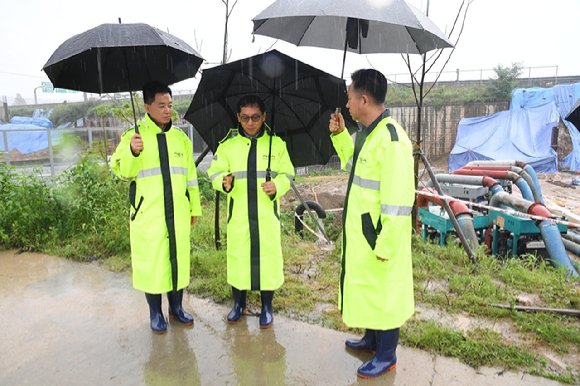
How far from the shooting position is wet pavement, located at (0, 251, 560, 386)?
2.66 meters

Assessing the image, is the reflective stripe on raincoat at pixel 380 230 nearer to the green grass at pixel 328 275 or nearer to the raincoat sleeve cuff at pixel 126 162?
the green grass at pixel 328 275

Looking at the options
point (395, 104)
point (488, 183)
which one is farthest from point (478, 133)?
point (488, 183)

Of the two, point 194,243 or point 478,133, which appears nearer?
point 194,243

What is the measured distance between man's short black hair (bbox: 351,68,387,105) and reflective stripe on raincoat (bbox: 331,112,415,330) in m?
0.14

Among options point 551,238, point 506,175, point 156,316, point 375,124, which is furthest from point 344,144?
point 506,175

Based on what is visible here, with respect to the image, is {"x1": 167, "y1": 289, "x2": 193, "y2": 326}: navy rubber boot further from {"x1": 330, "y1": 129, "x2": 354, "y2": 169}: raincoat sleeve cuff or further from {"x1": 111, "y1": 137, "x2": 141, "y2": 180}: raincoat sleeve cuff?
{"x1": 330, "y1": 129, "x2": 354, "y2": 169}: raincoat sleeve cuff

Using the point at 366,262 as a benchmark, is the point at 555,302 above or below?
below

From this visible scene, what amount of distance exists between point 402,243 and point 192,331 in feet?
6.15

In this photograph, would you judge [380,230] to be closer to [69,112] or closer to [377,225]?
[377,225]

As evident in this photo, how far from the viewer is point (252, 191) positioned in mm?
3135

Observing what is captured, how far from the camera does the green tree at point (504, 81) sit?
24234 millimetres

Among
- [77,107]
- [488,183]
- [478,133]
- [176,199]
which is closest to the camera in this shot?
[176,199]

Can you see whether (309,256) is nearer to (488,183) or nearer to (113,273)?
(113,273)

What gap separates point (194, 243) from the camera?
536 cm
